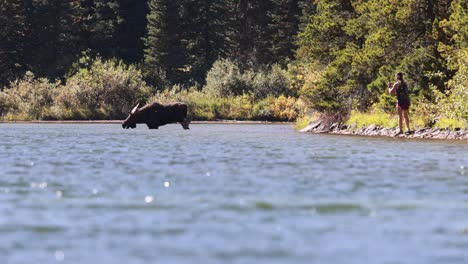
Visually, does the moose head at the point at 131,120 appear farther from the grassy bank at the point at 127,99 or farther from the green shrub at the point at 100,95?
the green shrub at the point at 100,95

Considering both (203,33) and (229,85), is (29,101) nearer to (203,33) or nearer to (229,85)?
(229,85)

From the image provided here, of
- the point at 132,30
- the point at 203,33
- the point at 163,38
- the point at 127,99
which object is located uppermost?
the point at 132,30

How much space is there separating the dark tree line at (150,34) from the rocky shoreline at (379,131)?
3603 cm

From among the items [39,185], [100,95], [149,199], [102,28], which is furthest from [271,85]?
[149,199]

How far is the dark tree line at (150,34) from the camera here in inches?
3487

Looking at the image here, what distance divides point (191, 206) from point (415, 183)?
5045 millimetres

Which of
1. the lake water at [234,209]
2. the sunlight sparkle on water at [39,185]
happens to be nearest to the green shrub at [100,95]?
the lake water at [234,209]

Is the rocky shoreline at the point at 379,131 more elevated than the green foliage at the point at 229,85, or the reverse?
the green foliage at the point at 229,85

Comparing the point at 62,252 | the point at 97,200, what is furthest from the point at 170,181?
the point at 62,252

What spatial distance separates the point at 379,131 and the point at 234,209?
2836 centimetres

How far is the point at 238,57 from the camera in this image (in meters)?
95.8

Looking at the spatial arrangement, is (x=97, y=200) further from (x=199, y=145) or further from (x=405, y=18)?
(x=405, y=18)

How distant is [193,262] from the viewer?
10.5 m

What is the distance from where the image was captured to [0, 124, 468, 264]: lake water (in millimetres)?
11188
